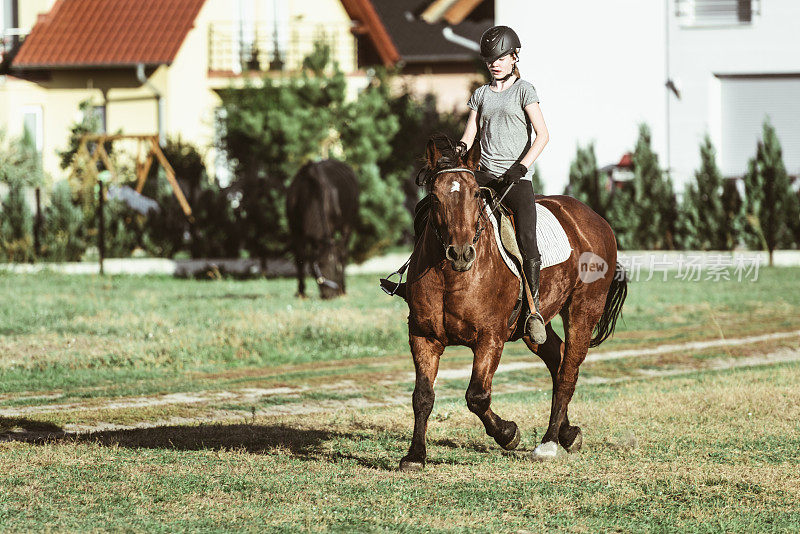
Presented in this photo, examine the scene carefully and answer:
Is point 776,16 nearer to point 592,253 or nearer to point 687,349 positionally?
point 687,349

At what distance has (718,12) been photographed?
28953 mm

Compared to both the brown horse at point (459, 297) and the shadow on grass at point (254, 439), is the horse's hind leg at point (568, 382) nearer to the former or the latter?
the brown horse at point (459, 297)

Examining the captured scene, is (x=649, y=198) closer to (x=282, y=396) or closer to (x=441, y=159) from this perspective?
(x=282, y=396)

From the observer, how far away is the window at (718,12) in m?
28.6

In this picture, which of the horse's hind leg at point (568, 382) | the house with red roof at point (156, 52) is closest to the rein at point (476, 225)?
the horse's hind leg at point (568, 382)

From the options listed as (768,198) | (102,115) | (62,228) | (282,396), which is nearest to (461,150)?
(282,396)

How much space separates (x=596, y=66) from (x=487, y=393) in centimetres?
2177

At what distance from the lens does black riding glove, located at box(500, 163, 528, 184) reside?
806cm

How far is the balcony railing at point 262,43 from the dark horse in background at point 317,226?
42.2ft

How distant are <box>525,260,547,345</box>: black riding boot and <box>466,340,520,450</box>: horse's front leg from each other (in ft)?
1.24

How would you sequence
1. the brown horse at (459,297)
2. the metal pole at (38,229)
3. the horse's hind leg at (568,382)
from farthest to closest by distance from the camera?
1. the metal pole at (38,229)
2. the horse's hind leg at (568,382)
3. the brown horse at (459,297)

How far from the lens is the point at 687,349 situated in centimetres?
1519

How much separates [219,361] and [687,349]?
602 cm

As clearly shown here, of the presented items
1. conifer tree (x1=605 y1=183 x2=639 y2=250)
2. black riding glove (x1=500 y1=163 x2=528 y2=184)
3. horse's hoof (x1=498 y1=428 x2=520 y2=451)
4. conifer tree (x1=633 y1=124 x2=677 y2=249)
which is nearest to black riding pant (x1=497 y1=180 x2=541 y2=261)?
black riding glove (x1=500 y1=163 x2=528 y2=184)
